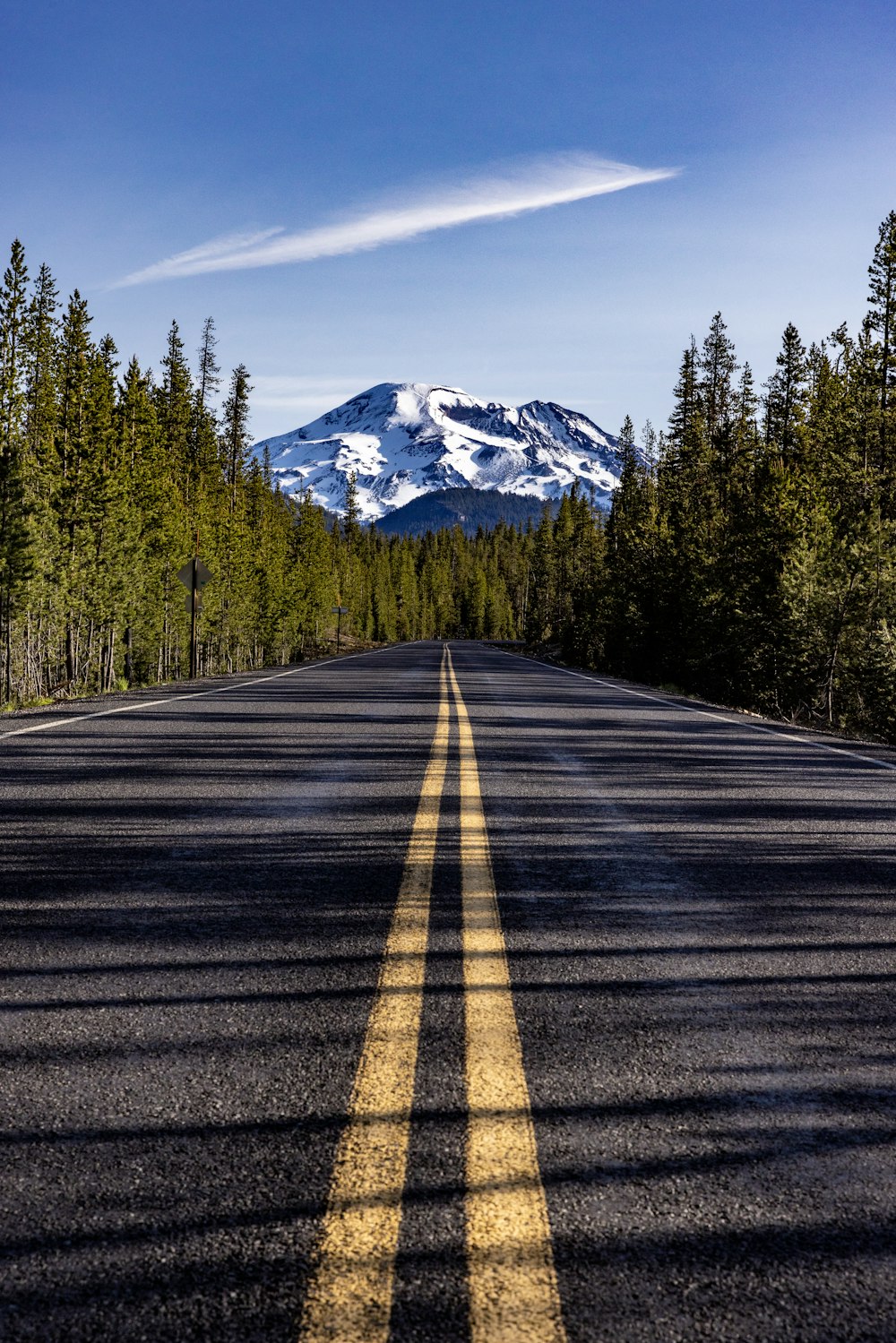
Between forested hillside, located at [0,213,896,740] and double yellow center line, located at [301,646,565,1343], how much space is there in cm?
2300

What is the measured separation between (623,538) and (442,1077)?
53538 mm

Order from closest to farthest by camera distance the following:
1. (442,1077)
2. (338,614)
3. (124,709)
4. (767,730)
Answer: (442,1077) < (767,730) < (124,709) < (338,614)

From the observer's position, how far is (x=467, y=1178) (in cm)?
218

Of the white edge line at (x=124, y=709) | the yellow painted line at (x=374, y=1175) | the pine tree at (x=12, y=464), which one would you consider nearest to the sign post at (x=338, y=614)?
the pine tree at (x=12, y=464)

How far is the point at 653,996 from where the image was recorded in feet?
11.2

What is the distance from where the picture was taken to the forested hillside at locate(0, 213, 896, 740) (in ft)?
92.0

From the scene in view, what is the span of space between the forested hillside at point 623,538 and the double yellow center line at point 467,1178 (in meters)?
23.0

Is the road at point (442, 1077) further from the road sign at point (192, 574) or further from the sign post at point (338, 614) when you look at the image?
the sign post at point (338, 614)

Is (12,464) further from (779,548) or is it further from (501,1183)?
(501,1183)

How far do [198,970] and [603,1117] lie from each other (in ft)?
5.38

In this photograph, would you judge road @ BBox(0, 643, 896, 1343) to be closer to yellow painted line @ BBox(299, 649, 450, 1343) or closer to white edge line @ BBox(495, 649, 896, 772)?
yellow painted line @ BBox(299, 649, 450, 1343)

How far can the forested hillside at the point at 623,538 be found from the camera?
28.0m

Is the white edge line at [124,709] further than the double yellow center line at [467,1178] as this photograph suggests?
Yes

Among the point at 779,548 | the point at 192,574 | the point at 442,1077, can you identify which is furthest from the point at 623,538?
the point at 442,1077
